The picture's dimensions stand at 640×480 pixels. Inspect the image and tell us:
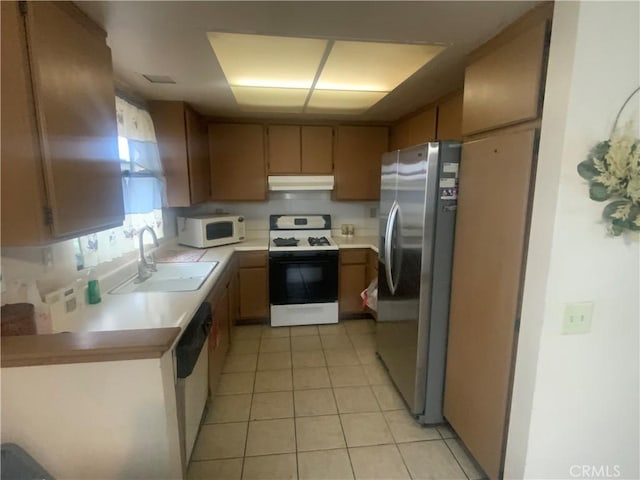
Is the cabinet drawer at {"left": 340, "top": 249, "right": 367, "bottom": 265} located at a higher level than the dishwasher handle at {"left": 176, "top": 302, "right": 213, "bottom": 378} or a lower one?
higher

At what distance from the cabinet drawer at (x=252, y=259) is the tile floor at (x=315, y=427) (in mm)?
841

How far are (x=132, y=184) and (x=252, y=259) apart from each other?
137 centimetres

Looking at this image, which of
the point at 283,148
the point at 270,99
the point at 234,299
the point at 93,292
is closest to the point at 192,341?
the point at 93,292

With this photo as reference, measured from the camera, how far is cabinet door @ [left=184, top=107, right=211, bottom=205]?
2865 mm

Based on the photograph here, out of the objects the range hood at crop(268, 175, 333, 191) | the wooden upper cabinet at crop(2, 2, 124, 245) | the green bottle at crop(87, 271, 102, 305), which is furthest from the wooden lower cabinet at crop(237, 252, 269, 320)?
the wooden upper cabinet at crop(2, 2, 124, 245)

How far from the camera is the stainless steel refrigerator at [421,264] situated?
184cm

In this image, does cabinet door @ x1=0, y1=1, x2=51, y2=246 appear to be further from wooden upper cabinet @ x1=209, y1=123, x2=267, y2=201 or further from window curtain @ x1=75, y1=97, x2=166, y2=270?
wooden upper cabinet @ x1=209, y1=123, x2=267, y2=201

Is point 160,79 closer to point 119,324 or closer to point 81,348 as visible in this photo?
point 119,324

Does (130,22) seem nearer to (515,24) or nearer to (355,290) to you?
(515,24)

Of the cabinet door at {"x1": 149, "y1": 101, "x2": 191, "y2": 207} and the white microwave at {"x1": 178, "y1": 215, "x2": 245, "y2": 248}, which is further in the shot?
the white microwave at {"x1": 178, "y1": 215, "x2": 245, "y2": 248}

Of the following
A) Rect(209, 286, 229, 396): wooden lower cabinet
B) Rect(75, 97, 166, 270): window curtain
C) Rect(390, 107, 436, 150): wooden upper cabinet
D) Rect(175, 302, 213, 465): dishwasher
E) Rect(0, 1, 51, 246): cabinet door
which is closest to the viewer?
Rect(0, 1, 51, 246): cabinet door

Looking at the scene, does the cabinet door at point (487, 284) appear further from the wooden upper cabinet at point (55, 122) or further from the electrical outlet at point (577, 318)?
the wooden upper cabinet at point (55, 122)

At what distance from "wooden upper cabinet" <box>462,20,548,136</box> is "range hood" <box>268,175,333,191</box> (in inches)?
77.2

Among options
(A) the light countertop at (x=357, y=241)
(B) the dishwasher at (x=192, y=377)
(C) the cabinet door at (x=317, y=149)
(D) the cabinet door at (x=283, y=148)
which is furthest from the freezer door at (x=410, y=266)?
(D) the cabinet door at (x=283, y=148)
